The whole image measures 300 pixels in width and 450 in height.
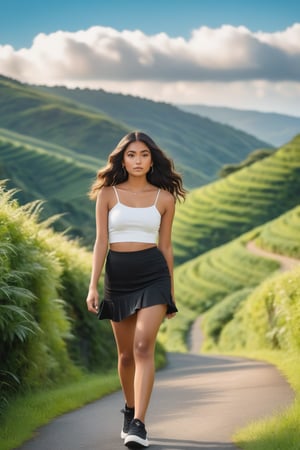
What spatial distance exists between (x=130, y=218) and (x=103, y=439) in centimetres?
211

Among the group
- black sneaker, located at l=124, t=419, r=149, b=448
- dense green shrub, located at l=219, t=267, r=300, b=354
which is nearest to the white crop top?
black sneaker, located at l=124, t=419, r=149, b=448

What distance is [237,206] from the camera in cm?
11781

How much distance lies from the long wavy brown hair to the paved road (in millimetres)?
2194

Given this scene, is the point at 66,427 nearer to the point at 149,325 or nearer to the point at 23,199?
the point at 149,325

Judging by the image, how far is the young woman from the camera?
6.62 meters

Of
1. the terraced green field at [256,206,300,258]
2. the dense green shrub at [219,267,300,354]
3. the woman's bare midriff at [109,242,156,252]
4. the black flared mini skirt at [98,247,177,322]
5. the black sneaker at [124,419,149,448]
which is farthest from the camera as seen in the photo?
the terraced green field at [256,206,300,258]

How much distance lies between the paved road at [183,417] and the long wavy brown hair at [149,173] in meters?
2.19

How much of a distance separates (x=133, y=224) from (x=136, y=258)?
30cm

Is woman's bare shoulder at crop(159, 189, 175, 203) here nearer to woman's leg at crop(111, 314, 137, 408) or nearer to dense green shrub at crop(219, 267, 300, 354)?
woman's leg at crop(111, 314, 137, 408)

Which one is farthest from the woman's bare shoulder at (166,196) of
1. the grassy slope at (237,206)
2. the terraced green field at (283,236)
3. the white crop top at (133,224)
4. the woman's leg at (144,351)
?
the grassy slope at (237,206)

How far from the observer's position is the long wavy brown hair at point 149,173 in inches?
283

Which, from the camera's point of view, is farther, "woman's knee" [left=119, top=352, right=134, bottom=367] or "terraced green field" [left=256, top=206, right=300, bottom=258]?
"terraced green field" [left=256, top=206, right=300, bottom=258]

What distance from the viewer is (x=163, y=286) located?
22.0ft

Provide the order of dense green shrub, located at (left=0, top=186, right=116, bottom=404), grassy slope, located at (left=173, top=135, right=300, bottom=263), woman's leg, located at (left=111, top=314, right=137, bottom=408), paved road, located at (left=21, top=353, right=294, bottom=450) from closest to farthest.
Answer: woman's leg, located at (left=111, top=314, right=137, bottom=408), paved road, located at (left=21, top=353, right=294, bottom=450), dense green shrub, located at (left=0, top=186, right=116, bottom=404), grassy slope, located at (left=173, top=135, right=300, bottom=263)
